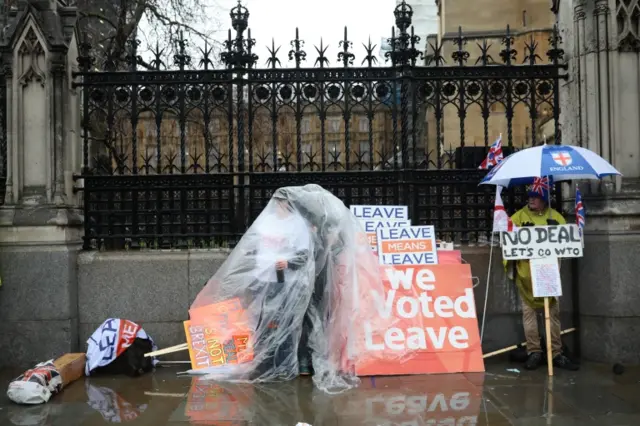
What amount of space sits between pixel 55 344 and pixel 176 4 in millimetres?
11532

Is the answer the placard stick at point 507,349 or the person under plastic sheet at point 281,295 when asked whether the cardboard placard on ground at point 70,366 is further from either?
the placard stick at point 507,349

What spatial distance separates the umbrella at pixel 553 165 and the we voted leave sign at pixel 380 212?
3.86 feet

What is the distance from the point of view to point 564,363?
6.83m

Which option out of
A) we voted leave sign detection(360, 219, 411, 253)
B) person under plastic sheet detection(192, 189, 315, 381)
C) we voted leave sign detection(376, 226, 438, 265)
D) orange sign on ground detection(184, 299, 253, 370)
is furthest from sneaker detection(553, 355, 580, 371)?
orange sign on ground detection(184, 299, 253, 370)

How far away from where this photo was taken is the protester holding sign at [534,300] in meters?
6.93

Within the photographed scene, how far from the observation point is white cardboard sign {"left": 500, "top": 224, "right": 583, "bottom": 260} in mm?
6738

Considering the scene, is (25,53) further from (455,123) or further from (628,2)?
(455,123)

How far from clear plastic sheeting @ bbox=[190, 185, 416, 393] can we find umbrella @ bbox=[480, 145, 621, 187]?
5.38 ft

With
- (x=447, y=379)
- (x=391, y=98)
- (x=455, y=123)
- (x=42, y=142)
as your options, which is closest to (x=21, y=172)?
(x=42, y=142)

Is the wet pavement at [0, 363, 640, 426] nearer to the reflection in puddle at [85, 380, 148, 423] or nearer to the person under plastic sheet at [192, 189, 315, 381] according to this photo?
the reflection in puddle at [85, 380, 148, 423]

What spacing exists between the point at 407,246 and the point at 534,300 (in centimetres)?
149

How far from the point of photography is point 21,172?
24.3 feet

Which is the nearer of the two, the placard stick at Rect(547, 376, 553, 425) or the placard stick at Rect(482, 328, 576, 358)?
the placard stick at Rect(547, 376, 553, 425)

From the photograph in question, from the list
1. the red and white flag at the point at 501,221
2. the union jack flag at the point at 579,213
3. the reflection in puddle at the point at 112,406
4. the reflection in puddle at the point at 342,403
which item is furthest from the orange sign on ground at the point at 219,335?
the union jack flag at the point at 579,213
